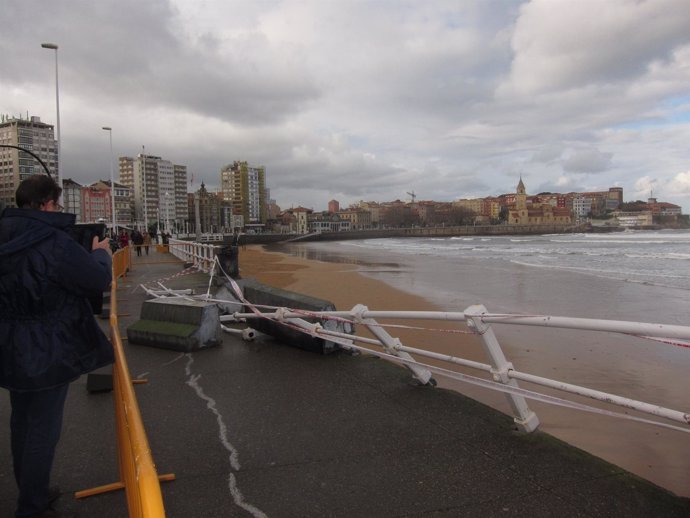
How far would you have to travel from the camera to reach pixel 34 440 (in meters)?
2.59

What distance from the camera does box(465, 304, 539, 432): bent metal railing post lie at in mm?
3453

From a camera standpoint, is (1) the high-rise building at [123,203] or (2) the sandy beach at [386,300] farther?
(1) the high-rise building at [123,203]

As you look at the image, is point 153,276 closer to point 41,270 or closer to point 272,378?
point 272,378

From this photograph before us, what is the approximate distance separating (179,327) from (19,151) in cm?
3380

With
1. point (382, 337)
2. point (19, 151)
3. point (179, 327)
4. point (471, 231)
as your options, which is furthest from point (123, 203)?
point (382, 337)

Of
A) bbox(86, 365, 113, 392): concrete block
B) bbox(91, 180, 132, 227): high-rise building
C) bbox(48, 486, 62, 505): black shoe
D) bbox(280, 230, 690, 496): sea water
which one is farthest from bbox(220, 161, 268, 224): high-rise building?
bbox(48, 486, 62, 505): black shoe

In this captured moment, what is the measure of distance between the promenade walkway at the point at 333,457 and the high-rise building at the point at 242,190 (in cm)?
18042

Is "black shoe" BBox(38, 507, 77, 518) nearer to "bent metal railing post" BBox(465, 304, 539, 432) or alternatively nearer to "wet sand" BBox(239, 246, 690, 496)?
"bent metal railing post" BBox(465, 304, 539, 432)

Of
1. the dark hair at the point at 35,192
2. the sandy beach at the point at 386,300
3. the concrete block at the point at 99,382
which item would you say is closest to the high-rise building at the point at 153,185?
the sandy beach at the point at 386,300

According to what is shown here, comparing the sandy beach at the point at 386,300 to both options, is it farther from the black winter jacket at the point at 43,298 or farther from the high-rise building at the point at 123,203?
the high-rise building at the point at 123,203

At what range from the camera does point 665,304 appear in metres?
14.0

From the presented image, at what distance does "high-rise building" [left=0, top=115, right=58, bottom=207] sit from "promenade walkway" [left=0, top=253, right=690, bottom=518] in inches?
1271

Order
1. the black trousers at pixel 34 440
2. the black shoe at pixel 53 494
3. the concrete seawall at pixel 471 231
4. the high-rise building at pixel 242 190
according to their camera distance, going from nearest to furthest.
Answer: the black trousers at pixel 34 440 < the black shoe at pixel 53 494 < the concrete seawall at pixel 471 231 < the high-rise building at pixel 242 190

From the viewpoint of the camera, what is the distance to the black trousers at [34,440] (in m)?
2.58
